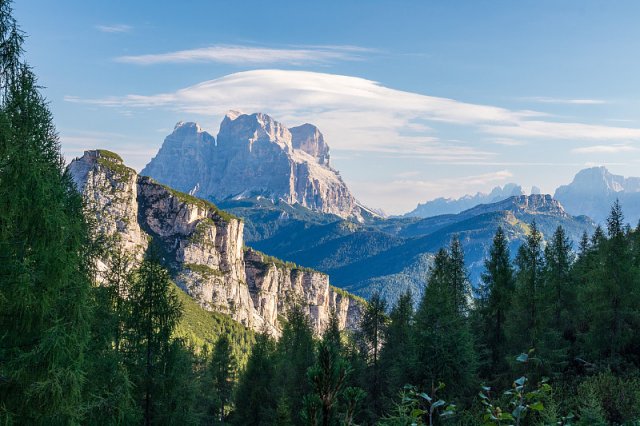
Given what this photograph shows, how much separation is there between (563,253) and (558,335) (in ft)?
26.8

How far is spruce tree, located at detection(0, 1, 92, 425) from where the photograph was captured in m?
11.0

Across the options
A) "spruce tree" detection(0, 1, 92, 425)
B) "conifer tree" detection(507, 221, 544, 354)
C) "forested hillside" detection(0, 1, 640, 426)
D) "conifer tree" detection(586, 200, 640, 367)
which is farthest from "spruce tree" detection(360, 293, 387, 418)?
"spruce tree" detection(0, 1, 92, 425)

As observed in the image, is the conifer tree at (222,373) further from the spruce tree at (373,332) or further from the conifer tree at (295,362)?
the spruce tree at (373,332)

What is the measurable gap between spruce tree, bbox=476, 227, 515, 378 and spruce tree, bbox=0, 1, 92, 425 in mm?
38878

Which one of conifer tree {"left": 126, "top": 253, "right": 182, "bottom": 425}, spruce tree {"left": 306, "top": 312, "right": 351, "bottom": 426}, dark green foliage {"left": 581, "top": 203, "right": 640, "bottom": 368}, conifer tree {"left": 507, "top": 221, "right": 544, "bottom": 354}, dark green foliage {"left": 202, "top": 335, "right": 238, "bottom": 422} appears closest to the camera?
spruce tree {"left": 306, "top": 312, "right": 351, "bottom": 426}

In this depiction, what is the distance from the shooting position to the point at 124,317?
1084 inches

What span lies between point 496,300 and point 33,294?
4203 centimetres

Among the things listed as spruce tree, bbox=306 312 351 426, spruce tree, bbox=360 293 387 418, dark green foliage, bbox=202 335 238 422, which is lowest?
dark green foliage, bbox=202 335 238 422

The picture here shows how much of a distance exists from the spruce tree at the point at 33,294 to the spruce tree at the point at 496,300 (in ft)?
128

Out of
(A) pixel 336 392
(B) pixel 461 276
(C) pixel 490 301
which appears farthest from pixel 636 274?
(A) pixel 336 392

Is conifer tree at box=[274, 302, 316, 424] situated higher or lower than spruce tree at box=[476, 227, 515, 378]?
lower

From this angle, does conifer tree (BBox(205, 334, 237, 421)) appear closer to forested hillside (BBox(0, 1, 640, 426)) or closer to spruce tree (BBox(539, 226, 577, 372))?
forested hillside (BBox(0, 1, 640, 426))

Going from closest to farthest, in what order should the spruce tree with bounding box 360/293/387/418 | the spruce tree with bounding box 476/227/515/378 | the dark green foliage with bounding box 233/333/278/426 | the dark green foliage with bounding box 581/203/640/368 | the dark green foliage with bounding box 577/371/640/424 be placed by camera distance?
the dark green foliage with bounding box 577/371/640/424 < the dark green foliage with bounding box 581/203/640/368 < the spruce tree with bounding box 476/227/515/378 < the spruce tree with bounding box 360/293/387/418 < the dark green foliage with bounding box 233/333/278/426

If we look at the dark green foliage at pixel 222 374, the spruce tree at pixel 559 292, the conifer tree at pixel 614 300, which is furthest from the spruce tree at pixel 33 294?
the dark green foliage at pixel 222 374
